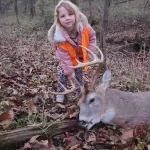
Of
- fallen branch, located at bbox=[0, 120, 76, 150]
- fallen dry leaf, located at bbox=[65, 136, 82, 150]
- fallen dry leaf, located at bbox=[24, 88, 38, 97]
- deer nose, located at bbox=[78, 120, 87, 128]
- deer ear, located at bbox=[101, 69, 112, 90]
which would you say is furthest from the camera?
fallen dry leaf, located at bbox=[24, 88, 38, 97]

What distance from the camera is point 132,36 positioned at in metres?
13.8

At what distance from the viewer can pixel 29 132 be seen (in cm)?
379

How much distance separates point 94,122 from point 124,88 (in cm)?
195

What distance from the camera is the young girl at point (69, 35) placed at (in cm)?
488

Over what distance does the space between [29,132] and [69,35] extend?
1.87 meters

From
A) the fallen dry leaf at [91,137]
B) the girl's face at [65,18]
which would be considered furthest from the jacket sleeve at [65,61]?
the fallen dry leaf at [91,137]

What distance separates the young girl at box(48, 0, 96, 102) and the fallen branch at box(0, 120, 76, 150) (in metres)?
1.03

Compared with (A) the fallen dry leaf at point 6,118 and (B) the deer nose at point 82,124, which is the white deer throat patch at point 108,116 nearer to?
(B) the deer nose at point 82,124

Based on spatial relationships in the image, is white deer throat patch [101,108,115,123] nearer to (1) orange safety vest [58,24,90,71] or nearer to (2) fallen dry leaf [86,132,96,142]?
(2) fallen dry leaf [86,132,96,142]

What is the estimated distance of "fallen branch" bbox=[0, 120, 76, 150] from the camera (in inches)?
142

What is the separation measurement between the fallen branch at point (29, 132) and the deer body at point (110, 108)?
21 centimetres

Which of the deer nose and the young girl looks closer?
the deer nose

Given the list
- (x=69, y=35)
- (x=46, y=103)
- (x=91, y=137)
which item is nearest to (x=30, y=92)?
(x=46, y=103)

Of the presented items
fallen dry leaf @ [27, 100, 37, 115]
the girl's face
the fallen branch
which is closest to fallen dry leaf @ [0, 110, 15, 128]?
the fallen branch
